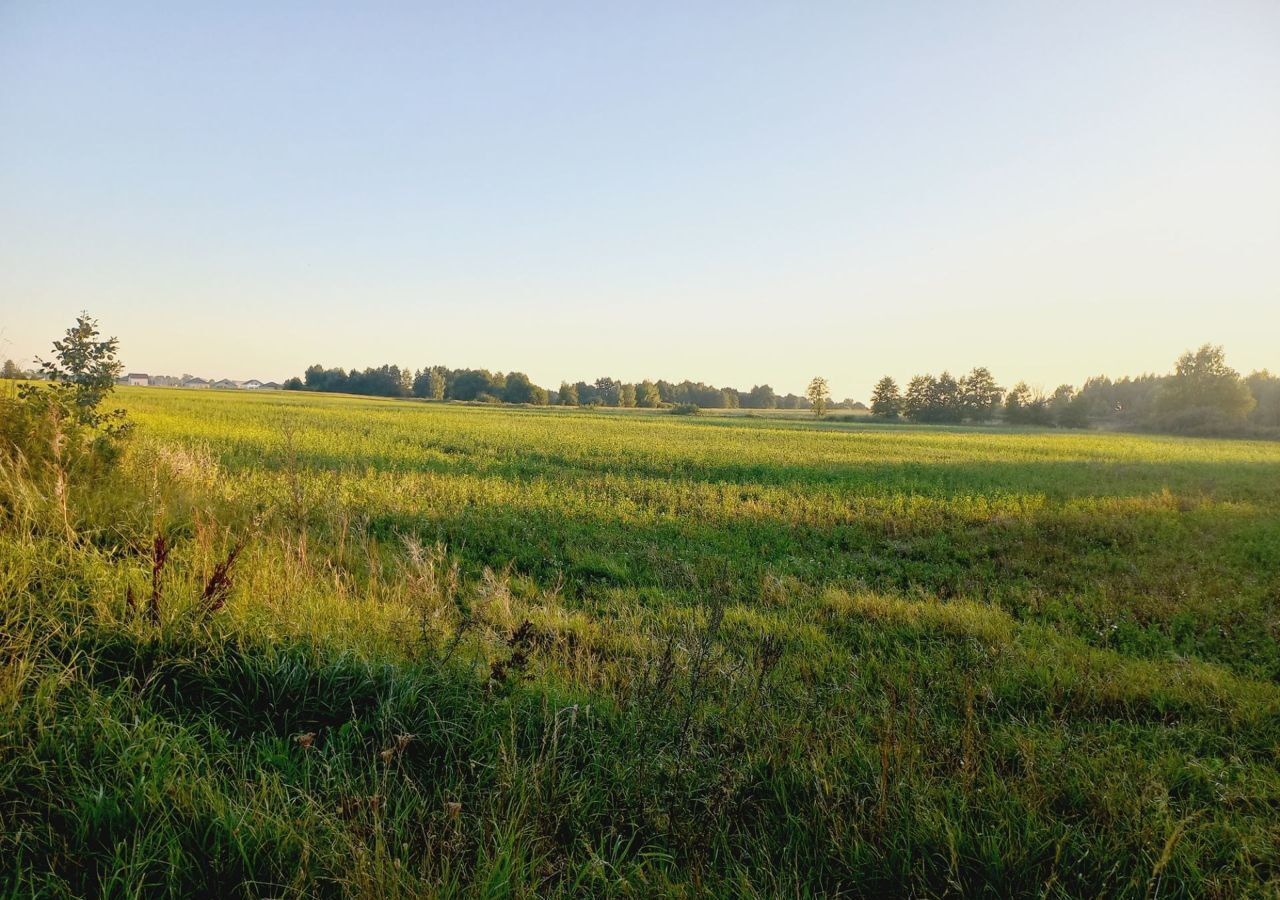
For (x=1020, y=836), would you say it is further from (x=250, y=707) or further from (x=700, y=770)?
(x=250, y=707)

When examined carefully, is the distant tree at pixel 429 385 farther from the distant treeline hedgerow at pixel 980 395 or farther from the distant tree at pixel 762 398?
the distant tree at pixel 762 398

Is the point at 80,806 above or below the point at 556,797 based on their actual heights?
above

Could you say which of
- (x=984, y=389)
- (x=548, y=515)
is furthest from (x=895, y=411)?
(x=548, y=515)

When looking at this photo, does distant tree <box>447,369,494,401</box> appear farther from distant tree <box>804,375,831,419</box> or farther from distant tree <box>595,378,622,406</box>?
distant tree <box>804,375,831,419</box>

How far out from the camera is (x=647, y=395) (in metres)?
142

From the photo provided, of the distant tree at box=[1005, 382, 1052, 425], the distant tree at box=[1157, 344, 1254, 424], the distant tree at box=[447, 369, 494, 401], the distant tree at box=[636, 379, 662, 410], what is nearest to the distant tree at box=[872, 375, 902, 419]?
the distant tree at box=[1005, 382, 1052, 425]

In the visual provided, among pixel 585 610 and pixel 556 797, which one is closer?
pixel 556 797

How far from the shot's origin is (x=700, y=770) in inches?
113

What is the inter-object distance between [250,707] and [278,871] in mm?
1360

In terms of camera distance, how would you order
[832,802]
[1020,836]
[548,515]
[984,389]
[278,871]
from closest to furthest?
[278,871]
[1020,836]
[832,802]
[548,515]
[984,389]

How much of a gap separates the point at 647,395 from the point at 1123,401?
100m

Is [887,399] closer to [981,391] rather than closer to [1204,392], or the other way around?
[981,391]

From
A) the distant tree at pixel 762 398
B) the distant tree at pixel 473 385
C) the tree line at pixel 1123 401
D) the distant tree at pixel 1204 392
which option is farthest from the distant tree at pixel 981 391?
the distant tree at pixel 473 385

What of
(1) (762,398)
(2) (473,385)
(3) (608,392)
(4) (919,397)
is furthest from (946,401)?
(2) (473,385)
